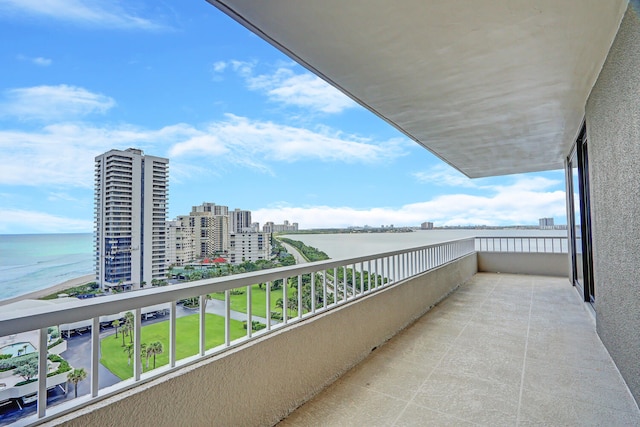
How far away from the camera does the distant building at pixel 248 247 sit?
2188mm

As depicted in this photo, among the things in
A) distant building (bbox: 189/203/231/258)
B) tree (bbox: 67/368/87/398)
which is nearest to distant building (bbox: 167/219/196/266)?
distant building (bbox: 189/203/231/258)

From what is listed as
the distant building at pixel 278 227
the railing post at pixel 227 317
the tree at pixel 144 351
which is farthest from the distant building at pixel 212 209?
the tree at pixel 144 351

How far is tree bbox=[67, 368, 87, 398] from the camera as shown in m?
1.12

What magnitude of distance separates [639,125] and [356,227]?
306cm

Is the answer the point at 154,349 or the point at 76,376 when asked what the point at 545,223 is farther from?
the point at 76,376

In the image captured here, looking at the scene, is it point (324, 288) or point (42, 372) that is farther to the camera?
point (324, 288)

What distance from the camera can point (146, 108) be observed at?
267 centimetres

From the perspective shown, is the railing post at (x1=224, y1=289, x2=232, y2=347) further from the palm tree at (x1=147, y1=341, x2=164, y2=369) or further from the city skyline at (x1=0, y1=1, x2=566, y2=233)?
the city skyline at (x1=0, y1=1, x2=566, y2=233)

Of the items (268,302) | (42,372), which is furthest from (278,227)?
(42,372)

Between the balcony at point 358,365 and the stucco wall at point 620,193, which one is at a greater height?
the stucco wall at point 620,193

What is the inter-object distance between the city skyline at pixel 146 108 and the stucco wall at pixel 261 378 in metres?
1.05

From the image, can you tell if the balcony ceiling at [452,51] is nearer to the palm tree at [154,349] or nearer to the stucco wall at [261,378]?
the palm tree at [154,349]

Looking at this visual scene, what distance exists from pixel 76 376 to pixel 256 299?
36.6 inches

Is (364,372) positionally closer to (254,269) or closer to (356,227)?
(254,269)
